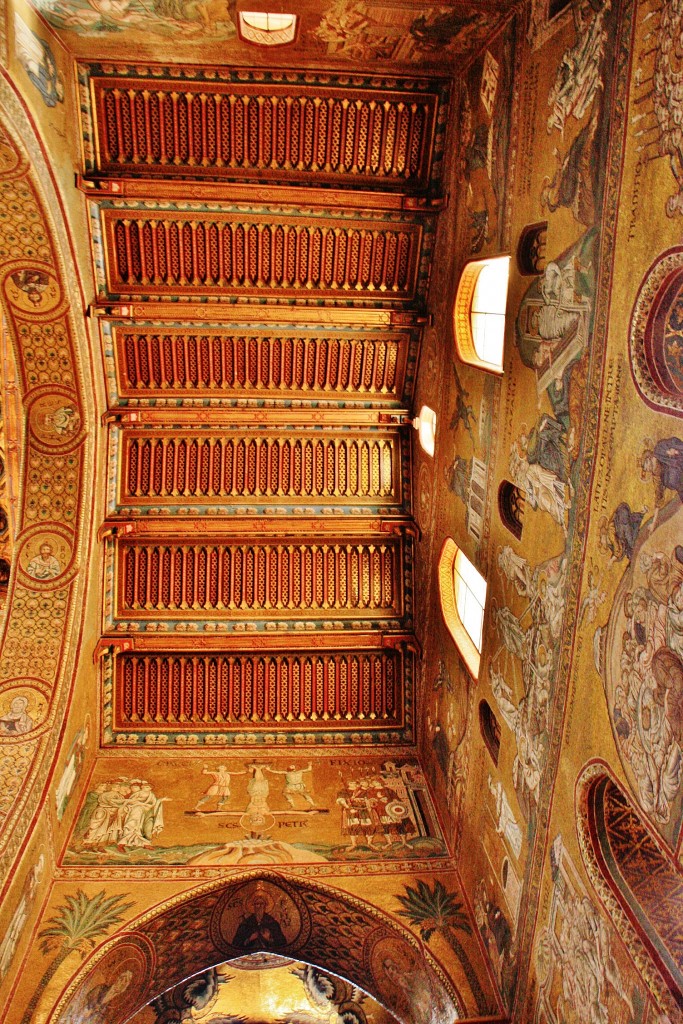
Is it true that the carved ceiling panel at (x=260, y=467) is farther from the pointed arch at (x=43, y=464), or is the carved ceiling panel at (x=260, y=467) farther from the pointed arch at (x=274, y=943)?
the pointed arch at (x=274, y=943)

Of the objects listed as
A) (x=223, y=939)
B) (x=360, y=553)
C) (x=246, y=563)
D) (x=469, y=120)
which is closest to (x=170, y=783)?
(x=223, y=939)

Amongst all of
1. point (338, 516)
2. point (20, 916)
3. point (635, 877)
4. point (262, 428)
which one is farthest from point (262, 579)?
point (635, 877)

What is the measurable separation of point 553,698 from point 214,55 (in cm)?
782

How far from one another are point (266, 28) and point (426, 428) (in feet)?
17.2

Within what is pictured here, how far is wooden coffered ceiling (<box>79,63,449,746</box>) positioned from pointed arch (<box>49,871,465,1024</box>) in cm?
249

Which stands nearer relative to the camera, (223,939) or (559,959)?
(559,959)

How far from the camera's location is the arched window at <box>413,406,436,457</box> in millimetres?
9742

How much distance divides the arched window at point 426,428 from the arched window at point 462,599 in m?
1.55

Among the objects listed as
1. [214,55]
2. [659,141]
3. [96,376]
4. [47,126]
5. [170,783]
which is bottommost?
[170,783]

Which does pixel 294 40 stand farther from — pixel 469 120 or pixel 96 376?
pixel 96 376

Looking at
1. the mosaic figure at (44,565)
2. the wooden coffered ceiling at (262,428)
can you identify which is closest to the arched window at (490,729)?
the wooden coffered ceiling at (262,428)

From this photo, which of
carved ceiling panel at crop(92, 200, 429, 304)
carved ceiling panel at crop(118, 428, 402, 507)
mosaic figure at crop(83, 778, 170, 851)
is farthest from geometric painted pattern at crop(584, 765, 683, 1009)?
carved ceiling panel at crop(92, 200, 429, 304)

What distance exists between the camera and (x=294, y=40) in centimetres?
756

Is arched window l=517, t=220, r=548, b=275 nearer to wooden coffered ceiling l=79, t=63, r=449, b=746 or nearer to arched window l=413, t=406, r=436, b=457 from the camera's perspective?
wooden coffered ceiling l=79, t=63, r=449, b=746
